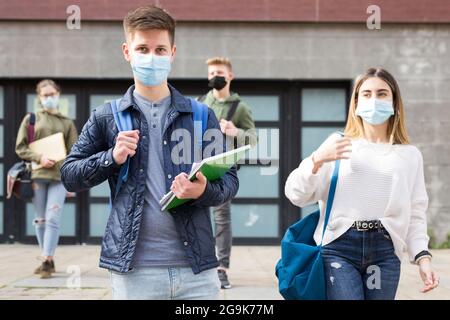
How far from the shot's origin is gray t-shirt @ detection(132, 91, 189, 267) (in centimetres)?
278

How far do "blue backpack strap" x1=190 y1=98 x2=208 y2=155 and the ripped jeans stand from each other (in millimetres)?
4771

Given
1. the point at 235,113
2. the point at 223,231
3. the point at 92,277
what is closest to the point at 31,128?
the point at 92,277

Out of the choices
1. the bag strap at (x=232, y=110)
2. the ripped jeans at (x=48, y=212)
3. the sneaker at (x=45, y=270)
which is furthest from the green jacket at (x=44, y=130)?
the bag strap at (x=232, y=110)

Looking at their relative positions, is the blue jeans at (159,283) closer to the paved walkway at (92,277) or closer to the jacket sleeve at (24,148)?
the paved walkway at (92,277)

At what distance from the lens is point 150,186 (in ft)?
9.30

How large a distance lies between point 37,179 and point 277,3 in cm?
532

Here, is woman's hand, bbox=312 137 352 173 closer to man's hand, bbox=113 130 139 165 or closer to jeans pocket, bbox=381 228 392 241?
jeans pocket, bbox=381 228 392 241

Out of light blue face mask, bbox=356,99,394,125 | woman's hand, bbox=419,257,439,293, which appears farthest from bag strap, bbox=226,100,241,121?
woman's hand, bbox=419,257,439,293

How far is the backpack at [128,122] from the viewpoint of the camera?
2.82 meters

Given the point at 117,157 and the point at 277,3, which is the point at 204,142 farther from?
the point at 277,3

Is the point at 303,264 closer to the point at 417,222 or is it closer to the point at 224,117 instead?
the point at 417,222

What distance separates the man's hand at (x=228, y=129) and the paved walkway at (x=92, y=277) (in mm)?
1454

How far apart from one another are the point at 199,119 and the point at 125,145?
0.42 meters

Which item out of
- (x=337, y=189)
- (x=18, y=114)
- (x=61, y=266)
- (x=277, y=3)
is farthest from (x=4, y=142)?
(x=337, y=189)
